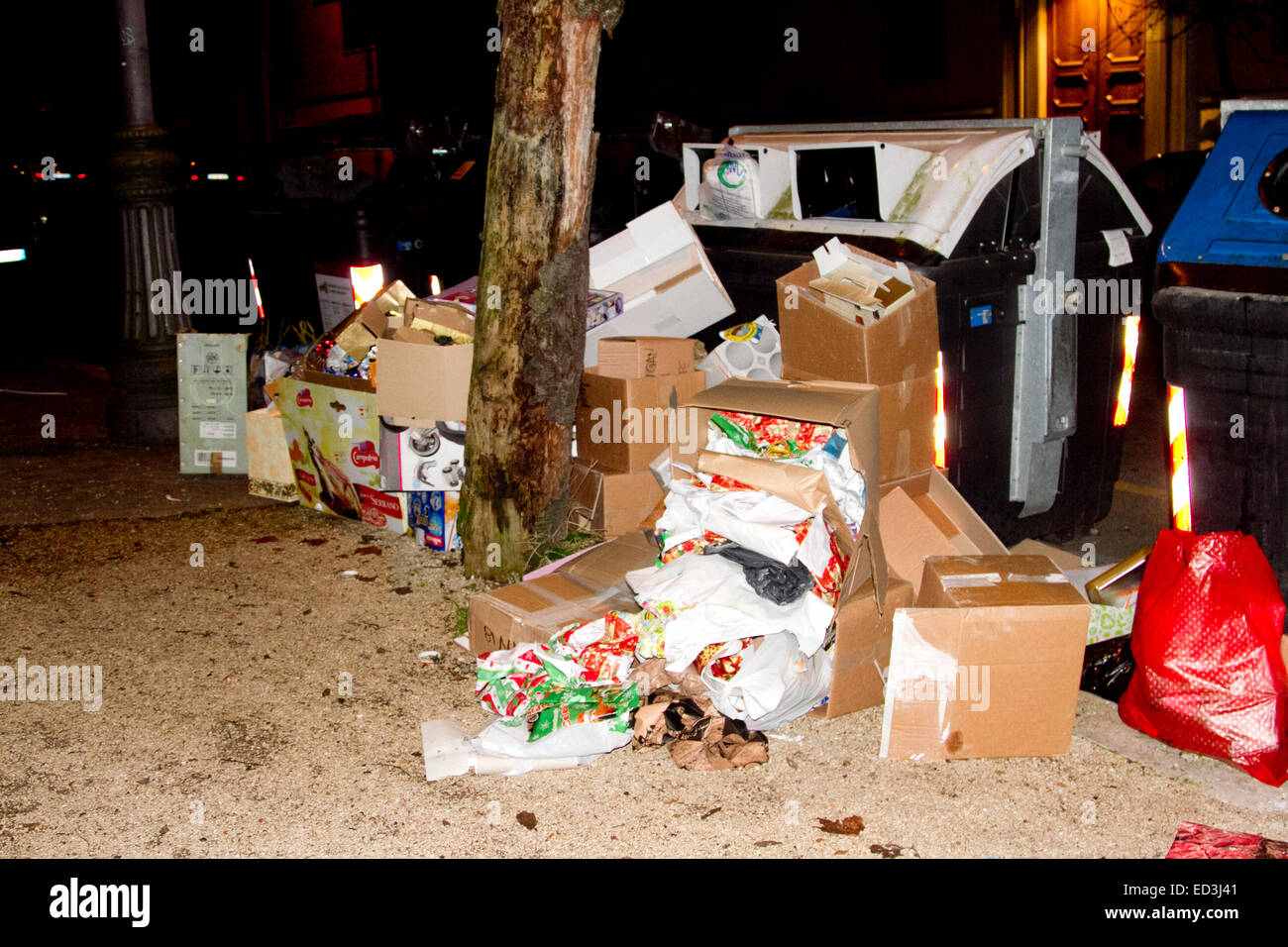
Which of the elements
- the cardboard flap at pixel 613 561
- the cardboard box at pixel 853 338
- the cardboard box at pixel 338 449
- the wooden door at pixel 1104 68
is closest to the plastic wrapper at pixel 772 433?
the cardboard box at pixel 853 338

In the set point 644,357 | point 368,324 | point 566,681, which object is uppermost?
point 368,324

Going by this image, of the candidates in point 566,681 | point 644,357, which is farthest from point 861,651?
point 644,357

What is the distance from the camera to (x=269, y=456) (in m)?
5.68

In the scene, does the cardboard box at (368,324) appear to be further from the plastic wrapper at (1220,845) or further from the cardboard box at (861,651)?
the plastic wrapper at (1220,845)

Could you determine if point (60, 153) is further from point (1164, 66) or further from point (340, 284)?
point (1164, 66)

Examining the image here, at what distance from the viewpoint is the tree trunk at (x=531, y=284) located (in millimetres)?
4180

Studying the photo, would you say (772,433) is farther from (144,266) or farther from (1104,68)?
(1104,68)

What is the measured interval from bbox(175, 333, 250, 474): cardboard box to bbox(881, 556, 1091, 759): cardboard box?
13.6ft

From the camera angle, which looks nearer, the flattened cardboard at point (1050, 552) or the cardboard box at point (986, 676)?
the cardboard box at point (986, 676)

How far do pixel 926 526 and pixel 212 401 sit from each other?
12.8ft

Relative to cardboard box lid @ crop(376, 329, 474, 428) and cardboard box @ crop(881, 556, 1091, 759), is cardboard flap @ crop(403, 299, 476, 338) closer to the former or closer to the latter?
cardboard box lid @ crop(376, 329, 474, 428)

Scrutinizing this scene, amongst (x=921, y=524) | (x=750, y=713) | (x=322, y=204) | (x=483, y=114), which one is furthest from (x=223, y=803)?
(x=483, y=114)

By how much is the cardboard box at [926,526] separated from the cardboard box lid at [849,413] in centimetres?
36

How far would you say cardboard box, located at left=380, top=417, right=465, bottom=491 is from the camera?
16.0 feet
